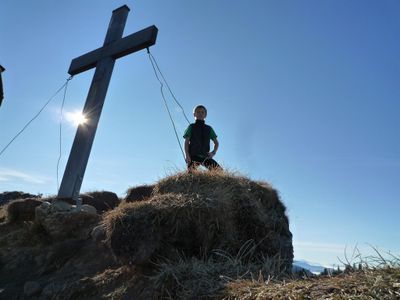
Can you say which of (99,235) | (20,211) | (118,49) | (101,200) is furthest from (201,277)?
(118,49)

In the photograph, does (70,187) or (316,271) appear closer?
(316,271)

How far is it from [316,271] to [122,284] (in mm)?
2266

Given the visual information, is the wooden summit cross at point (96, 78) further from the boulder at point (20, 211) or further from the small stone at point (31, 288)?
the small stone at point (31, 288)

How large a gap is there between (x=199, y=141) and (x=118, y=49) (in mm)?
3558

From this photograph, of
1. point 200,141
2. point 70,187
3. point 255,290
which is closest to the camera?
point 255,290

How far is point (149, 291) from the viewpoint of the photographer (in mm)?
4266

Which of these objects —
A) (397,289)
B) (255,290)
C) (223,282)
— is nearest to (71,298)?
(223,282)

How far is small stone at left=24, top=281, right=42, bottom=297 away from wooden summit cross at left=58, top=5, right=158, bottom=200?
3.29 m

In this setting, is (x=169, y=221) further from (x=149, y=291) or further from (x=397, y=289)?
(x=397, y=289)

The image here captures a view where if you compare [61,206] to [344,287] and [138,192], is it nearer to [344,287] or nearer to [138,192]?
[138,192]

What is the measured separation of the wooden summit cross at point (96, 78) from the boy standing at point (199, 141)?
239 centimetres

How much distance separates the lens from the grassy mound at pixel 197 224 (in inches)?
196

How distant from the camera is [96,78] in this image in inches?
393

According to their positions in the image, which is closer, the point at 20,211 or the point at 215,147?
the point at 215,147
